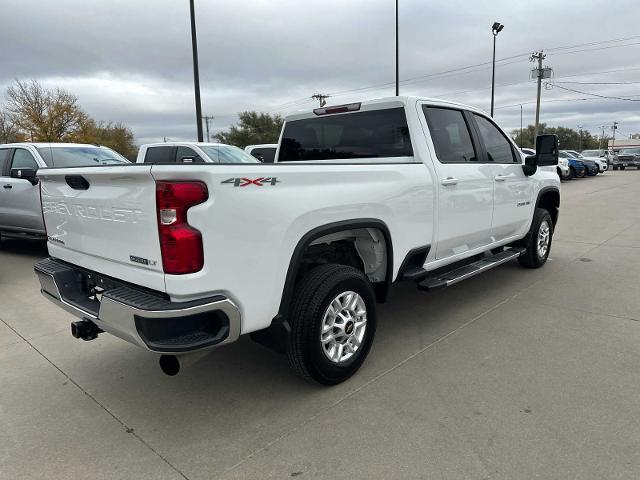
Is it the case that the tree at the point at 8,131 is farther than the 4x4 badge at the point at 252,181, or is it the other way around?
the tree at the point at 8,131

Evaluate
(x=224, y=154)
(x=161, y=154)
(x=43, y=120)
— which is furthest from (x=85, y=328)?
(x=43, y=120)

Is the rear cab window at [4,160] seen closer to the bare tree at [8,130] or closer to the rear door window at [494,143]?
the rear door window at [494,143]

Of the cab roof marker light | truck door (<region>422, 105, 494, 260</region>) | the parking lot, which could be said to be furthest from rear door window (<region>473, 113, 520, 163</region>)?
the parking lot

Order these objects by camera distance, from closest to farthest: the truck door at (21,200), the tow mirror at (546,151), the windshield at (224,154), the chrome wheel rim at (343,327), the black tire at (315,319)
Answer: the black tire at (315,319) < the chrome wheel rim at (343,327) < the tow mirror at (546,151) < the truck door at (21,200) < the windshield at (224,154)

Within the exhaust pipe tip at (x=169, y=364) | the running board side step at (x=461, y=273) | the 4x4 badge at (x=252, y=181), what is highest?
the 4x4 badge at (x=252, y=181)

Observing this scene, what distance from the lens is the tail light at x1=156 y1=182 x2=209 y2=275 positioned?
2.34 m

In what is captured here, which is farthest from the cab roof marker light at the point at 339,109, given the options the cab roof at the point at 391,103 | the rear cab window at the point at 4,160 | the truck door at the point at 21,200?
the rear cab window at the point at 4,160

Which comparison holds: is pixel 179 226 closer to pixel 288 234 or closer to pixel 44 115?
pixel 288 234

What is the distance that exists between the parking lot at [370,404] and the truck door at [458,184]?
2.54ft

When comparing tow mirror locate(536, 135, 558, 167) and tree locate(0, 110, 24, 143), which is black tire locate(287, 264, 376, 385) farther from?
tree locate(0, 110, 24, 143)

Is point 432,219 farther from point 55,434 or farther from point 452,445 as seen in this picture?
point 55,434

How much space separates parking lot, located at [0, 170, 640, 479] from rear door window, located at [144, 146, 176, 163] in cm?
538

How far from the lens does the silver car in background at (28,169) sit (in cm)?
745

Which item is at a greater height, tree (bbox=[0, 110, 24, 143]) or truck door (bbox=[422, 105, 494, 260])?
tree (bbox=[0, 110, 24, 143])
